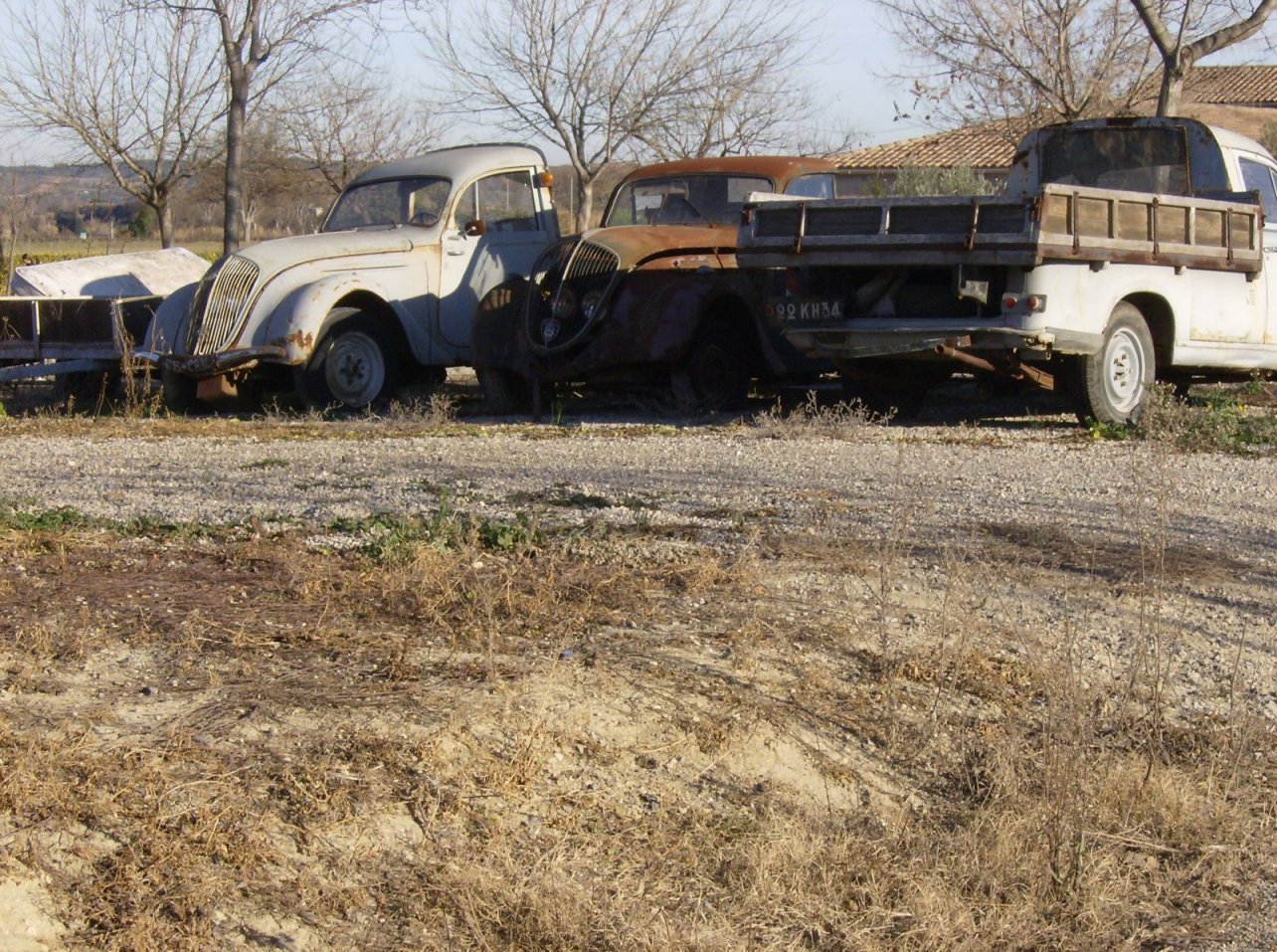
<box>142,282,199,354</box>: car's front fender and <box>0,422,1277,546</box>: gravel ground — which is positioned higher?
<box>142,282,199,354</box>: car's front fender

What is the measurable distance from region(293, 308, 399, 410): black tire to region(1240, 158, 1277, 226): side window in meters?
6.88

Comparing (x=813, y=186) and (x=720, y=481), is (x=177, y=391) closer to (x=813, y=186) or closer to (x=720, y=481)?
(x=813, y=186)

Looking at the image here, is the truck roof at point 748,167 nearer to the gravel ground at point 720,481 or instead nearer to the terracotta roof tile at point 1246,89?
the gravel ground at point 720,481

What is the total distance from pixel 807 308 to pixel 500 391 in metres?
3.00

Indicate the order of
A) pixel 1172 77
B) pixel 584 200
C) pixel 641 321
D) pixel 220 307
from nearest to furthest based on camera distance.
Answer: pixel 641 321, pixel 220 307, pixel 1172 77, pixel 584 200

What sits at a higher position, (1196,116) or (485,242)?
(1196,116)

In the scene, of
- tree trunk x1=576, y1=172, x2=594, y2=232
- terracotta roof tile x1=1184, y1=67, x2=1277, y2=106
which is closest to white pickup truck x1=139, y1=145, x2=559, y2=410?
tree trunk x1=576, y1=172, x2=594, y2=232

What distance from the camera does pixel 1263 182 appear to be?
37.1 feet

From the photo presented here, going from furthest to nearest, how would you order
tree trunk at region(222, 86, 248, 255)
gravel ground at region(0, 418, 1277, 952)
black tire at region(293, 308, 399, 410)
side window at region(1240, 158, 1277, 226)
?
tree trunk at region(222, 86, 248, 255)
black tire at region(293, 308, 399, 410)
side window at region(1240, 158, 1277, 226)
gravel ground at region(0, 418, 1277, 952)

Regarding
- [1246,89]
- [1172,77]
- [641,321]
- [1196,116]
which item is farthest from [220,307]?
[1246,89]

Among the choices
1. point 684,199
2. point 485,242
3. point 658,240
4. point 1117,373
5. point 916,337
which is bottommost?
point 1117,373

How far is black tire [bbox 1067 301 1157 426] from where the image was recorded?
9.67 metres

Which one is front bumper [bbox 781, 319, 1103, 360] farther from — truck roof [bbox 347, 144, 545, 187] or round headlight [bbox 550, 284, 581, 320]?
truck roof [bbox 347, 144, 545, 187]

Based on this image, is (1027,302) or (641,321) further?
(641,321)
